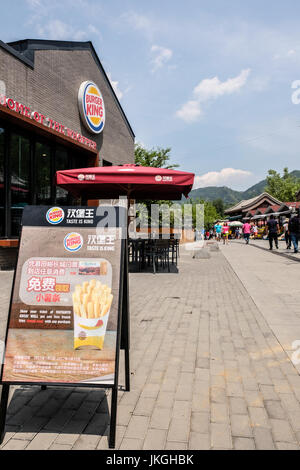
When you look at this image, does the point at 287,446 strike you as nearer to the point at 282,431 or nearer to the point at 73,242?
the point at 282,431

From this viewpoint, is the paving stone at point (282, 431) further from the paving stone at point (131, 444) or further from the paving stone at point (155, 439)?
the paving stone at point (131, 444)

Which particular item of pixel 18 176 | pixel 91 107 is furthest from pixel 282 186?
pixel 18 176

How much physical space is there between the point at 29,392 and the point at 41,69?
11801 millimetres

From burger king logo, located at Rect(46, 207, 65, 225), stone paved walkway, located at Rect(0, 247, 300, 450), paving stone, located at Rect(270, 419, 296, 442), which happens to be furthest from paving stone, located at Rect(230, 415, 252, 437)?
burger king logo, located at Rect(46, 207, 65, 225)

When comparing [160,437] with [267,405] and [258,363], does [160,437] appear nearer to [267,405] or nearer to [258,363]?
[267,405]

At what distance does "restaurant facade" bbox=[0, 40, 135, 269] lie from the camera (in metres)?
10.4

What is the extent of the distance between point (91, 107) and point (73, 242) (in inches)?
557

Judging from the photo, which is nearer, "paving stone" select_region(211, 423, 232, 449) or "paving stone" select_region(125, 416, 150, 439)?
"paving stone" select_region(211, 423, 232, 449)

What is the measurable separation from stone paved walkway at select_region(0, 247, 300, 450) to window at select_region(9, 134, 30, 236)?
7446 millimetres

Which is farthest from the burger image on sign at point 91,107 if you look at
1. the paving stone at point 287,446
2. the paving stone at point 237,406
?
the paving stone at point 287,446

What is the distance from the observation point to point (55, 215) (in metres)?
2.83

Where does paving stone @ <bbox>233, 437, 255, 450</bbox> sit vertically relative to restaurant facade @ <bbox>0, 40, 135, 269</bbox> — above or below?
below

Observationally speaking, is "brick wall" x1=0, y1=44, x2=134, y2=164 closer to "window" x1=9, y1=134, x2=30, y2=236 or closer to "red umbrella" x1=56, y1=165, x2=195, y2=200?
"window" x1=9, y1=134, x2=30, y2=236
